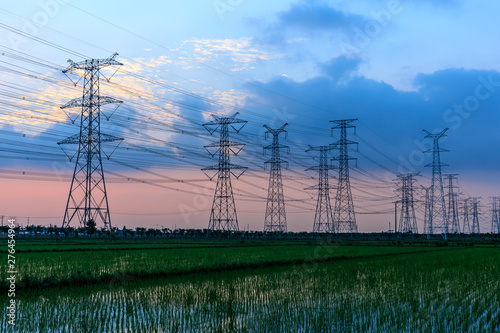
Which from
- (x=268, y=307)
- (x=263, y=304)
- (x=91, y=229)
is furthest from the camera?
(x=91, y=229)

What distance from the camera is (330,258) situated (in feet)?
116

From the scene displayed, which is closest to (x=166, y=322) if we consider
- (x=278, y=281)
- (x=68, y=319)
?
(x=68, y=319)

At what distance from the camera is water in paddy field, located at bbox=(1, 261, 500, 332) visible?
1093 cm

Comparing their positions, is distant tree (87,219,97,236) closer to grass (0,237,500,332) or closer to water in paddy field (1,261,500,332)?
grass (0,237,500,332)

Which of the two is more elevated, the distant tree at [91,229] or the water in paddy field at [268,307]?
the distant tree at [91,229]

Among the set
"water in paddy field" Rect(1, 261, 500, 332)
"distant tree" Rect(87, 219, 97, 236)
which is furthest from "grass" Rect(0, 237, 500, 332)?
"distant tree" Rect(87, 219, 97, 236)

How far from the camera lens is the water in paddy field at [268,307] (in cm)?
1093

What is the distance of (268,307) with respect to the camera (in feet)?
44.2

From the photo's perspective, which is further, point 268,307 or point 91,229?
point 91,229

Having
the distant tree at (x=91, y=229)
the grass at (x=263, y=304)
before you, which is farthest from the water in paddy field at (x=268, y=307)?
the distant tree at (x=91, y=229)

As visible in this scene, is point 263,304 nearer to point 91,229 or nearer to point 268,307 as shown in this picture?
point 268,307

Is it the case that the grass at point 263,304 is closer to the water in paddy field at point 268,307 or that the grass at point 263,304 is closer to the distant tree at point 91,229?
the water in paddy field at point 268,307

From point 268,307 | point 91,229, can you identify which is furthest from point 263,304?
point 91,229

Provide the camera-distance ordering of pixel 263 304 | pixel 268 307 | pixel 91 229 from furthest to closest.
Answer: pixel 91 229, pixel 263 304, pixel 268 307
